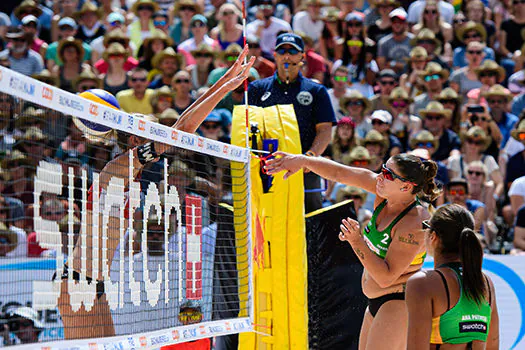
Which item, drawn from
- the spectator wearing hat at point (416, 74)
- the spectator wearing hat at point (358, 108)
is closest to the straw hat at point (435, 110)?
the spectator wearing hat at point (358, 108)

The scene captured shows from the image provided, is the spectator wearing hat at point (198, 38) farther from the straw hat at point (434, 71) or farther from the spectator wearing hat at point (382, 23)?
the straw hat at point (434, 71)

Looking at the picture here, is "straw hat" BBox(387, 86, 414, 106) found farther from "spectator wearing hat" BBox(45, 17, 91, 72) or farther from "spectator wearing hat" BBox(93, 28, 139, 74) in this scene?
"spectator wearing hat" BBox(45, 17, 91, 72)

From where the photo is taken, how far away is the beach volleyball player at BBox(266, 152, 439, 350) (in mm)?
5176

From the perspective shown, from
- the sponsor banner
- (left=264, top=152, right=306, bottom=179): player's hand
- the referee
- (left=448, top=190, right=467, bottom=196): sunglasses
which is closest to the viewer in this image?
(left=264, top=152, right=306, bottom=179): player's hand

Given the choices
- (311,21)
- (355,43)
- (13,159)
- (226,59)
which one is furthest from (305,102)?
(311,21)

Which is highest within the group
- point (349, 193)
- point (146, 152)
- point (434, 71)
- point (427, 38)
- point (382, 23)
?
point (382, 23)

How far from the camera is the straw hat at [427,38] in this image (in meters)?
12.4

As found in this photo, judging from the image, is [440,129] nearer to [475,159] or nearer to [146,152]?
[475,159]

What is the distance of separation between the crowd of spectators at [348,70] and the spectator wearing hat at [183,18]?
2cm

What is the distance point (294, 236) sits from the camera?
6.59m

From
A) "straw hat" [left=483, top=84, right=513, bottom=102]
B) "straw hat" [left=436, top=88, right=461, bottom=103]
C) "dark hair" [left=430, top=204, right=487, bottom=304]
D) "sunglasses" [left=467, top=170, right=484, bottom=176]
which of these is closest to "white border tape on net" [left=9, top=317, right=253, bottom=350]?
"dark hair" [left=430, top=204, right=487, bottom=304]

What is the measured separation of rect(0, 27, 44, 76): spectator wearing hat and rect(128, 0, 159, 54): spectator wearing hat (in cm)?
165

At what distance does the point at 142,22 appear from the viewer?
1382 cm

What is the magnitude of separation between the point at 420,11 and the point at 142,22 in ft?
14.6
